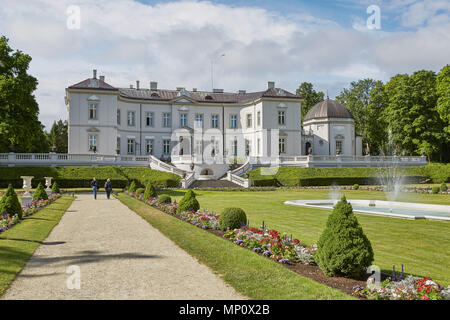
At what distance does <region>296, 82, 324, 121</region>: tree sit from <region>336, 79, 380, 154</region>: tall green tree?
16.0 ft

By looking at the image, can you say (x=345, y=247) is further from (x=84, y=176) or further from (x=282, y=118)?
(x=282, y=118)

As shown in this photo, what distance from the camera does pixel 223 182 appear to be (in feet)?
122

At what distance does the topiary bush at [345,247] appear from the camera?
21.6ft

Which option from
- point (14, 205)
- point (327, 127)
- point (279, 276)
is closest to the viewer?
point (279, 276)

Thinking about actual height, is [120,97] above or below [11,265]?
above

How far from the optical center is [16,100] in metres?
31.9

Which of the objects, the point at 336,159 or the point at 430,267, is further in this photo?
the point at 336,159

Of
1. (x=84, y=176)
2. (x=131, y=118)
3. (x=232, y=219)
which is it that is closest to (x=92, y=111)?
(x=131, y=118)

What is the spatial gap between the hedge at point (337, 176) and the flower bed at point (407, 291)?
3148cm

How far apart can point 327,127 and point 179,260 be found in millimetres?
46037

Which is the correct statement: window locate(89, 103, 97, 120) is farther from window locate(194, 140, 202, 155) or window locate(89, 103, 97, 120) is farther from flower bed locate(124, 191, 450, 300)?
flower bed locate(124, 191, 450, 300)

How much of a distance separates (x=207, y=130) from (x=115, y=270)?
4388 cm
